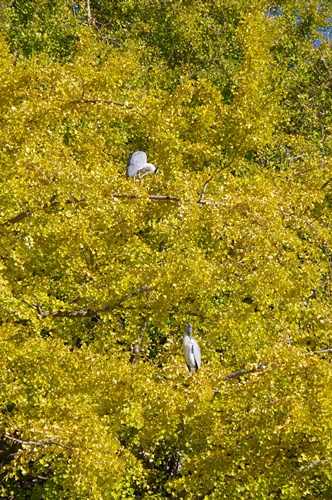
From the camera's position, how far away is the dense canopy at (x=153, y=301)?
7.08 metres

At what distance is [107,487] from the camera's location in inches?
268

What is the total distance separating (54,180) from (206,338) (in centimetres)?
237

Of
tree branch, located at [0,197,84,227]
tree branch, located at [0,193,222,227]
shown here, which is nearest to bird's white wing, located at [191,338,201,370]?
tree branch, located at [0,193,222,227]

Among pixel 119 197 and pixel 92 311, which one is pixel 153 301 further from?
pixel 119 197

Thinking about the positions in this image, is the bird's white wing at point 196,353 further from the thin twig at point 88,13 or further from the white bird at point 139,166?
the thin twig at point 88,13

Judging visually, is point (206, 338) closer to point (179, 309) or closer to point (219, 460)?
point (179, 309)

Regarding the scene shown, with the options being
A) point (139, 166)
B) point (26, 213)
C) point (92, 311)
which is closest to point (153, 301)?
point (92, 311)

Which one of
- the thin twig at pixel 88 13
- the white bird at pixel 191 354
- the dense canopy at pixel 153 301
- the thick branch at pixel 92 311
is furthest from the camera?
the thin twig at pixel 88 13

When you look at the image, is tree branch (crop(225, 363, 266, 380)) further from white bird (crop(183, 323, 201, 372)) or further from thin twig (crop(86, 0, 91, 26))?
thin twig (crop(86, 0, 91, 26))

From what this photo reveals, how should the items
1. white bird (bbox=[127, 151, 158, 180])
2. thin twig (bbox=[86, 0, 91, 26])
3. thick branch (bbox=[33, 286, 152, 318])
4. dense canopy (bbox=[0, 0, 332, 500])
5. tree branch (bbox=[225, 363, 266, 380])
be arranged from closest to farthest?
dense canopy (bbox=[0, 0, 332, 500]) → tree branch (bbox=[225, 363, 266, 380]) → thick branch (bbox=[33, 286, 152, 318]) → white bird (bbox=[127, 151, 158, 180]) → thin twig (bbox=[86, 0, 91, 26])

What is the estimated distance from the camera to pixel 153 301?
803cm

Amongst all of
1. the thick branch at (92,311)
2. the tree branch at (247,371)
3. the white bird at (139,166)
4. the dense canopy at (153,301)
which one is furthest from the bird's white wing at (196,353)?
the white bird at (139,166)

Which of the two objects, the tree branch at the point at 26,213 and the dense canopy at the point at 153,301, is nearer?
the dense canopy at the point at 153,301

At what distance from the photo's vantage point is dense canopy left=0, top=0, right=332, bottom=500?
279 inches
